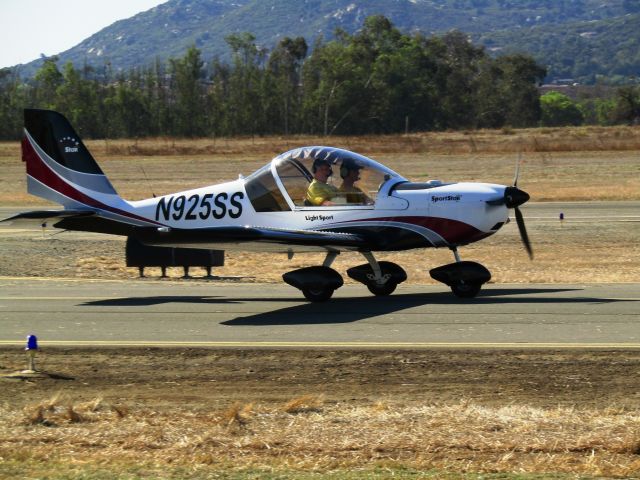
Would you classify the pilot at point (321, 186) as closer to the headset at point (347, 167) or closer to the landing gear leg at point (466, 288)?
the headset at point (347, 167)

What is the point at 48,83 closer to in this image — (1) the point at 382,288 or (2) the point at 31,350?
(1) the point at 382,288

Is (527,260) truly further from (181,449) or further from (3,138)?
(3,138)

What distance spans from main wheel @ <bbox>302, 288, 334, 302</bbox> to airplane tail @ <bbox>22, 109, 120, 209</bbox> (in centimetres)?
393

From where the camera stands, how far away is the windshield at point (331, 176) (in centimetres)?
1611

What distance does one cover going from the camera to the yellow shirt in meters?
16.2

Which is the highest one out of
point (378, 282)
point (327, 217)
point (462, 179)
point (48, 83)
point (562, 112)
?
point (48, 83)

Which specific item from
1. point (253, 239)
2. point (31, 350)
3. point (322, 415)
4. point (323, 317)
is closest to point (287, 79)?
point (253, 239)

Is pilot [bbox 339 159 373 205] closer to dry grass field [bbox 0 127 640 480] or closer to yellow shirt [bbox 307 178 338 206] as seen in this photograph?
yellow shirt [bbox 307 178 338 206]

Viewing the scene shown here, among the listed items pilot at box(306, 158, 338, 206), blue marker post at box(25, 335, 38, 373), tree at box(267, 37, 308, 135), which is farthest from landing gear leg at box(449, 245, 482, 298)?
tree at box(267, 37, 308, 135)

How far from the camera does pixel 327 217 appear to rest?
1616 cm

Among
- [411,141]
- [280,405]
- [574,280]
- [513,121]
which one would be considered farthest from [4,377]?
[513,121]

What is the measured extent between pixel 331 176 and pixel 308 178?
36cm

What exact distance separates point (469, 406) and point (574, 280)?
375 inches

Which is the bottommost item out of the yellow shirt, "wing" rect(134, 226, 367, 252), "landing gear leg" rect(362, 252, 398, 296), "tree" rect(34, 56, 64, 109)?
"landing gear leg" rect(362, 252, 398, 296)
